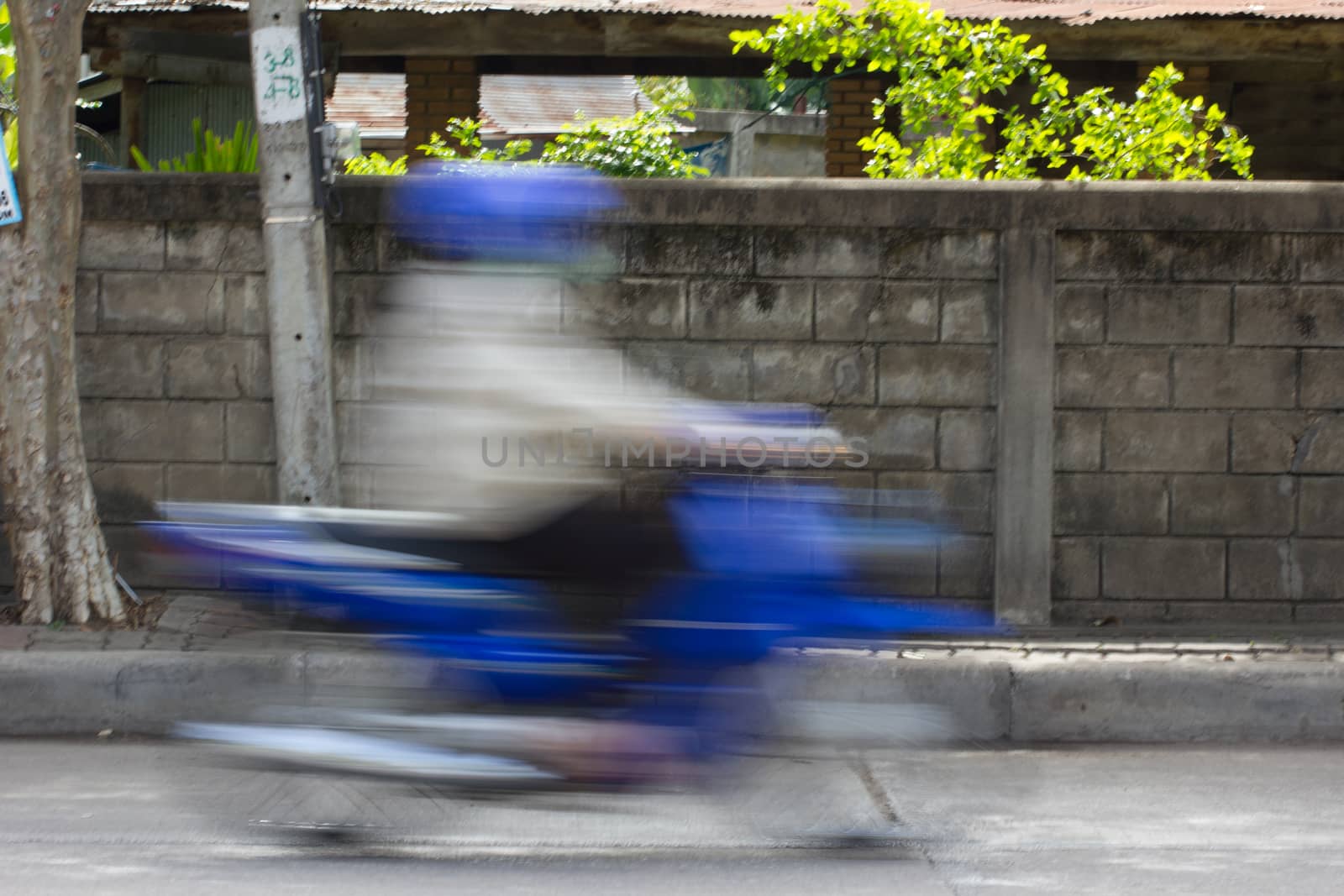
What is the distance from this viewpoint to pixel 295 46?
222 inches

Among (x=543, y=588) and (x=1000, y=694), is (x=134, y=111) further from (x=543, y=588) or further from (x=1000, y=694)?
(x=543, y=588)

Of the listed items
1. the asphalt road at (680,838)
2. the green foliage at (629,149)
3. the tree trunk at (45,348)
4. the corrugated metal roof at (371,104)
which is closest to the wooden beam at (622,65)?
the green foliage at (629,149)

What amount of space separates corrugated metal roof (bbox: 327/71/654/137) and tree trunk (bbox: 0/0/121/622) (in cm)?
1162

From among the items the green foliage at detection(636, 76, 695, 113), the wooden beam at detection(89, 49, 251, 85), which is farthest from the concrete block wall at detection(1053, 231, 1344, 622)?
the green foliage at detection(636, 76, 695, 113)

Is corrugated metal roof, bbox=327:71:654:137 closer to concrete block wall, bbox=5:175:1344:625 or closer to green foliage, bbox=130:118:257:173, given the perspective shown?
green foliage, bbox=130:118:257:173

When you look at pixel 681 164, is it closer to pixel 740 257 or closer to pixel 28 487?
pixel 740 257

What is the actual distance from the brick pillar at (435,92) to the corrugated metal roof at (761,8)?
2.95 ft

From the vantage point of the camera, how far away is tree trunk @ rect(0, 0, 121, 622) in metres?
5.59

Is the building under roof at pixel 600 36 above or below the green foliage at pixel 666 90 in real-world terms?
below

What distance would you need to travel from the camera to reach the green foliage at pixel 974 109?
6.93m

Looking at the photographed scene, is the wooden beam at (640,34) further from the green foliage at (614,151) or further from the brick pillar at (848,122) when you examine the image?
the green foliage at (614,151)

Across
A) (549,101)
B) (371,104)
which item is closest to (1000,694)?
(371,104)

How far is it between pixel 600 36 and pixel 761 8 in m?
1.15

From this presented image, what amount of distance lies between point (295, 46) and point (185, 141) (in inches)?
222
